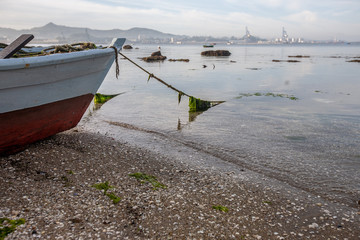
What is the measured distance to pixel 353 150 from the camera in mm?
8875

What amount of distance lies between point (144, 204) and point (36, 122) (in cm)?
408

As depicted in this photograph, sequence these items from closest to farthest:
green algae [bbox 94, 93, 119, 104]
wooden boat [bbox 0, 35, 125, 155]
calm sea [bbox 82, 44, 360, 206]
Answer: wooden boat [bbox 0, 35, 125, 155], calm sea [bbox 82, 44, 360, 206], green algae [bbox 94, 93, 119, 104]

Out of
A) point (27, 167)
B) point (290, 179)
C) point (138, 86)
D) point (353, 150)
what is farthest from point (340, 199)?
point (138, 86)

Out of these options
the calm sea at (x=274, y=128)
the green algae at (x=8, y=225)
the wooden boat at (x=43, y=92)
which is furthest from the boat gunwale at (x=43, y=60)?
the calm sea at (x=274, y=128)

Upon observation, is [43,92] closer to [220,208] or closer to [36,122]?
[36,122]

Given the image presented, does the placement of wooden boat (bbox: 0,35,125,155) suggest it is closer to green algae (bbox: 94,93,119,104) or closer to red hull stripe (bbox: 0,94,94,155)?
red hull stripe (bbox: 0,94,94,155)

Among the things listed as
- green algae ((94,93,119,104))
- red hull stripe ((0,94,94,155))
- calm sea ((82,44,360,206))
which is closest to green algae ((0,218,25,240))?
red hull stripe ((0,94,94,155))

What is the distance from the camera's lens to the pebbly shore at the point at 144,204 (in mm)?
4328

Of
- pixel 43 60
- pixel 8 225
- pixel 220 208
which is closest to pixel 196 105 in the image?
pixel 43 60

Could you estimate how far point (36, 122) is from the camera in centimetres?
707

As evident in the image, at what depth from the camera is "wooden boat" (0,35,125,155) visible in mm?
6020

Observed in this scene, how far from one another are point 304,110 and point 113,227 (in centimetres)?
1383

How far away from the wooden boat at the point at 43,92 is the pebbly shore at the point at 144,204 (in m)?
0.62

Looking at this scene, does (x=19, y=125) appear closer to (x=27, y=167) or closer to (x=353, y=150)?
(x=27, y=167)
